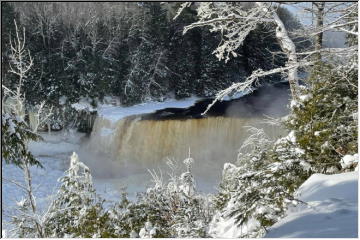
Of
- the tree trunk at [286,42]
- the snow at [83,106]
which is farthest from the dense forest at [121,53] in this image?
the tree trunk at [286,42]

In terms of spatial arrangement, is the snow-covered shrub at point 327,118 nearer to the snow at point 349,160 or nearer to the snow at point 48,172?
the snow at point 349,160

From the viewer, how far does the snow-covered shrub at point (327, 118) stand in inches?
171

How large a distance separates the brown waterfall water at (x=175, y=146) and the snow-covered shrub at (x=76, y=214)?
7.79 meters

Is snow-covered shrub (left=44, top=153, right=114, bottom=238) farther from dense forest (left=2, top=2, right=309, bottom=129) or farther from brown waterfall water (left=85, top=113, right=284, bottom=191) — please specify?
dense forest (left=2, top=2, right=309, bottom=129)

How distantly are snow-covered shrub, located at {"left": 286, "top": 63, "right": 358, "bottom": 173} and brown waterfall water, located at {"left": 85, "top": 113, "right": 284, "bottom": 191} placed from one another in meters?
9.66

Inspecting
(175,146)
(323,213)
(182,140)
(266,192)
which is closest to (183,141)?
(182,140)

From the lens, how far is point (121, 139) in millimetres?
16922

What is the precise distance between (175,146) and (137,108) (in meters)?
5.60

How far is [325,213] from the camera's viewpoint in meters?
2.85

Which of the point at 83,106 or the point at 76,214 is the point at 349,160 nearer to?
the point at 76,214

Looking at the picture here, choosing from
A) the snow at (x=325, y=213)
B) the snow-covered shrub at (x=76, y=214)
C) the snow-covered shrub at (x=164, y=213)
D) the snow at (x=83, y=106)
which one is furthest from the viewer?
the snow at (x=83, y=106)

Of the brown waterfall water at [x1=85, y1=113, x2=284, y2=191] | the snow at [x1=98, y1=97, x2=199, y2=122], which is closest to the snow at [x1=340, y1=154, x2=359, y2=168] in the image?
the brown waterfall water at [x1=85, y1=113, x2=284, y2=191]

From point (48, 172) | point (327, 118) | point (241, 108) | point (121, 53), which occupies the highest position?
point (121, 53)

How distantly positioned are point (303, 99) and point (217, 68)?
1813 centimetres
